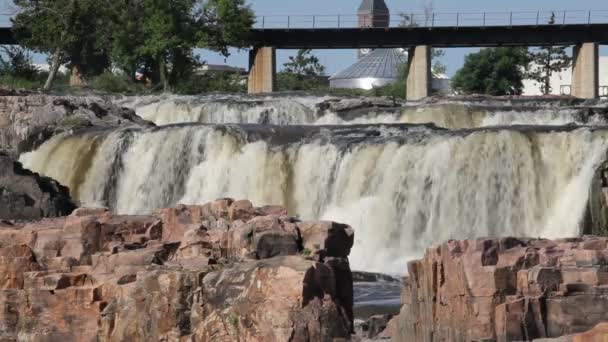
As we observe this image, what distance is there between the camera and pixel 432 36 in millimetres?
100312

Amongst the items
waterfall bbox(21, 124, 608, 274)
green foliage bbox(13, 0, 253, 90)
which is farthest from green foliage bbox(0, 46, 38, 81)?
waterfall bbox(21, 124, 608, 274)

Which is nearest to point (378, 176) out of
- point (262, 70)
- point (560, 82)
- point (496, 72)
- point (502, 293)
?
point (502, 293)

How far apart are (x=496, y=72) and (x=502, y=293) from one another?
93.0 m

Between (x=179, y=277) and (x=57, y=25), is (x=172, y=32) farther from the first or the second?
(x=179, y=277)

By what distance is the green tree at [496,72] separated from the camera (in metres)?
122

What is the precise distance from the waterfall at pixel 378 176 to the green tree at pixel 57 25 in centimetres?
3812

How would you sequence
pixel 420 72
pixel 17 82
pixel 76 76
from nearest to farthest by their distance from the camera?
pixel 17 82 → pixel 420 72 → pixel 76 76

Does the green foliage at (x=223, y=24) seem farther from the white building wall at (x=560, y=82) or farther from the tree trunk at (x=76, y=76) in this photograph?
the white building wall at (x=560, y=82)

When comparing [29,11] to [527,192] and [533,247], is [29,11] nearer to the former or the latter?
[527,192]

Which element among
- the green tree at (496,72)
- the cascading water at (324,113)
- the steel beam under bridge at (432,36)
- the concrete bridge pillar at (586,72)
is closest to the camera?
the cascading water at (324,113)

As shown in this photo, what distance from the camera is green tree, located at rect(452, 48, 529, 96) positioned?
122 m

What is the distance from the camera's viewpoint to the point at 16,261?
38219mm

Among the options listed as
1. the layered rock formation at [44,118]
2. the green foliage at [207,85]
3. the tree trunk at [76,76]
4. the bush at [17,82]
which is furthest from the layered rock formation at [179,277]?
the tree trunk at [76,76]

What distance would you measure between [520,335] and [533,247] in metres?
3.02
